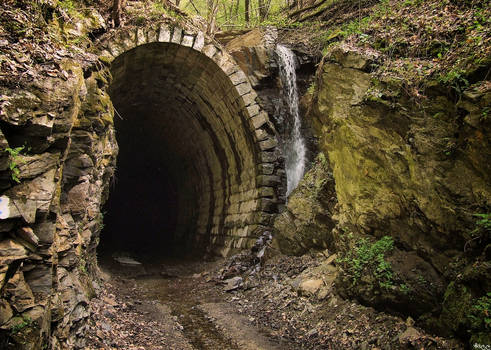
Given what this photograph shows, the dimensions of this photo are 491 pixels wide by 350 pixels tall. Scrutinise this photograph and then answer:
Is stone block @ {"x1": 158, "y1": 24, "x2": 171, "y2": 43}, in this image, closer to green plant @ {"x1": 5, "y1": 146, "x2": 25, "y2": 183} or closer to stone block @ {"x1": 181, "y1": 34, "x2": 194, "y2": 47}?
stone block @ {"x1": 181, "y1": 34, "x2": 194, "y2": 47}

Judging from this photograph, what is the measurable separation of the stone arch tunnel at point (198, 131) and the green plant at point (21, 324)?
530cm

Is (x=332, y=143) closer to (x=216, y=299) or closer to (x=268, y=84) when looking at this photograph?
(x=216, y=299)

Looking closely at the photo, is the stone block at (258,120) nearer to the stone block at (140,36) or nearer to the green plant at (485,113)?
the stone block at (140,36)

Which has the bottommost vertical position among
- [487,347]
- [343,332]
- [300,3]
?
[343,332]

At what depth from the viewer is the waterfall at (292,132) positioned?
10.7 m

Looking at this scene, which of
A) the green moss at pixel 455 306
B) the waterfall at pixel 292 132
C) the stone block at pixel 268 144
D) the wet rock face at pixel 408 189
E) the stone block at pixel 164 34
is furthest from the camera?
the waterfall at pixel 292 132

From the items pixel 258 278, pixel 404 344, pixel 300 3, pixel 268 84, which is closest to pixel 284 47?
pixel 268 84

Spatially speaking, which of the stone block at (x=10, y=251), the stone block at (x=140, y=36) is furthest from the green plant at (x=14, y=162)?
the stone block at (x=140, y=36)

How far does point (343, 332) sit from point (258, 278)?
3386mm

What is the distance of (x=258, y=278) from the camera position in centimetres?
803

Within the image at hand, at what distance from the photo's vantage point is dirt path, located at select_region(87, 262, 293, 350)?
502 cm

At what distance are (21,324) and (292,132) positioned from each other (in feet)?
30.0

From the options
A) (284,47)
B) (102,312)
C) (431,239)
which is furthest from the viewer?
(284,47)

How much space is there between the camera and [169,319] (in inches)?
A: 247
